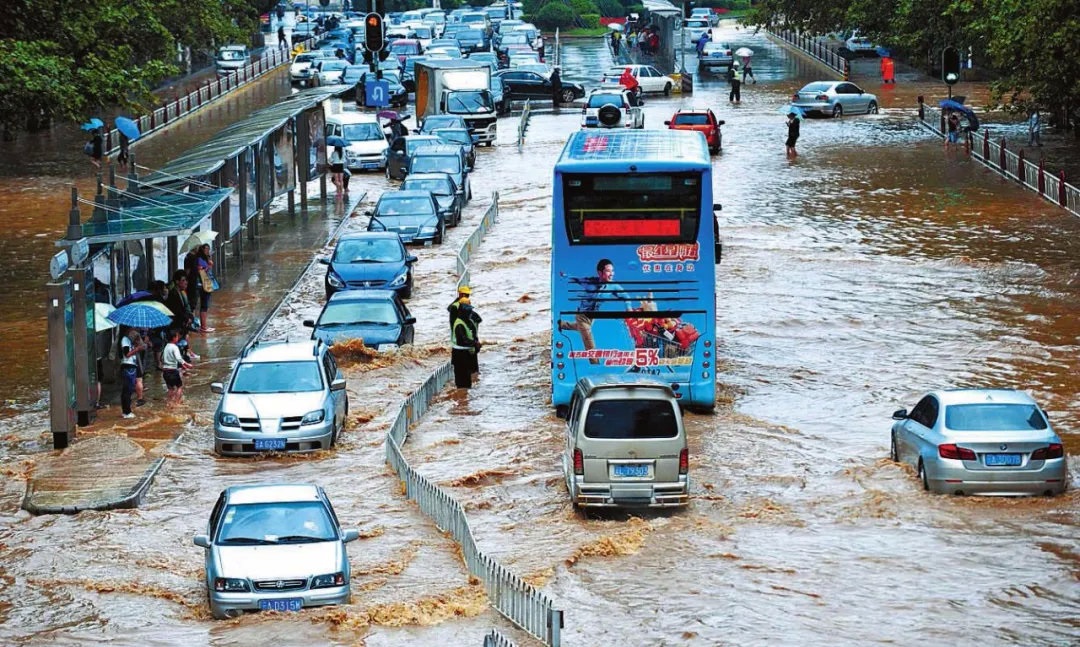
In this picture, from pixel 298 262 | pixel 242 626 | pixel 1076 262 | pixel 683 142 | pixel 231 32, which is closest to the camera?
pixel 242 626

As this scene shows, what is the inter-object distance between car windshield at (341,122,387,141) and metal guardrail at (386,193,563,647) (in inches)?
1105

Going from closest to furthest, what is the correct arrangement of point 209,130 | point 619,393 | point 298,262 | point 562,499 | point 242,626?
1. point 242,626
2. point 619,393
3. point 562,499
4. point 298,262
5. point 209,130

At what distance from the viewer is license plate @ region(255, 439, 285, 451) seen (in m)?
23.8

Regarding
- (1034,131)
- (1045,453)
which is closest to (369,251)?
(1045,453)

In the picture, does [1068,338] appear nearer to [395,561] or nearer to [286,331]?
[286,331]

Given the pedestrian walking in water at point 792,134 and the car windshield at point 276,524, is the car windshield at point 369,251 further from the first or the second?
the pedestrian walking in water at point 792,134

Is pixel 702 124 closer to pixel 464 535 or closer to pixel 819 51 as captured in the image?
pixel 819 51

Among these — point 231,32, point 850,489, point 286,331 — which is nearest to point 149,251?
point 286,331

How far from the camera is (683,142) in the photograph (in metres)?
26.3

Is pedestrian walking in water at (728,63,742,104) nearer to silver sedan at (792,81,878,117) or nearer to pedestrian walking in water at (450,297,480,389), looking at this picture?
silver sedan at (792,81,878,117)

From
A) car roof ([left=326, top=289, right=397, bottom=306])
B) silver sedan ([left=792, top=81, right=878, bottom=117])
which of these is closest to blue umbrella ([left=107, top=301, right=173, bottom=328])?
car roof ([left=326, top=289, right=397, bottom=306])

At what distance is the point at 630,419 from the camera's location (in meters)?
20.3

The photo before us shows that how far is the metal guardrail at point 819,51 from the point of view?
266ft

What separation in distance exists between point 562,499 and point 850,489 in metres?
3.56
